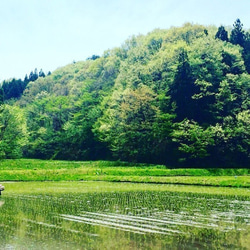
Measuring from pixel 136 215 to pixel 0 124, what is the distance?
37.1 m

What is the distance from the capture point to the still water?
10945mm

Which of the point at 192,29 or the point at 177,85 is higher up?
the point at 192,29

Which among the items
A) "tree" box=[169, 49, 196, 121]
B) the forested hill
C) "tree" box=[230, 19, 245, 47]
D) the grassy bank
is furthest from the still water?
"tree" box=[230, 19, 245, 47]

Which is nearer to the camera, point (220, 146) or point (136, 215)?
point (136, 215)

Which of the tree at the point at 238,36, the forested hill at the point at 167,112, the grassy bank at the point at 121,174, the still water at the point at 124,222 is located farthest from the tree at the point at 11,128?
the tree at the point at 238,36

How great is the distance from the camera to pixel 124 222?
14.3 m

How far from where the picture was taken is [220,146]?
4150 centimetres

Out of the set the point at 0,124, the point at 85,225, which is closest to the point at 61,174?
the point at 0,124

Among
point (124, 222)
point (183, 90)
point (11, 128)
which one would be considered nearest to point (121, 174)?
point (183, 90)

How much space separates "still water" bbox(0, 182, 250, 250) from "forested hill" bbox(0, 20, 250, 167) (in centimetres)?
1923

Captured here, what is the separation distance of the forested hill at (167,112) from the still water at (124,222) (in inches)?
757

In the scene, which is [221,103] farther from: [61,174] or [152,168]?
[61,174]

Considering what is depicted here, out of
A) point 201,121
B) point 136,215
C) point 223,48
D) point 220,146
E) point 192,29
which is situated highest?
point 192,29

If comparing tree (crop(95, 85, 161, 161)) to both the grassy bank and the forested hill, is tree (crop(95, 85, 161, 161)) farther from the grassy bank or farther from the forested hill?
the grassy bank
